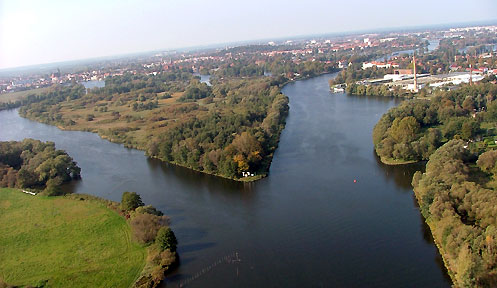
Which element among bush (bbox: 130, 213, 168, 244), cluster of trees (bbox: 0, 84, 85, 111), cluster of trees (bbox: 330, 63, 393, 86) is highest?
Result: cluster of trees (bbox: 0, 84, 85, 111)

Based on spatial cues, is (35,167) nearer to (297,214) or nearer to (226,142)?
(226,142)

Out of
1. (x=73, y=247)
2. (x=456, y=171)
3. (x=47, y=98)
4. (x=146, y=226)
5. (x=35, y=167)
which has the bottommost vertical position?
(x=73, y=247)

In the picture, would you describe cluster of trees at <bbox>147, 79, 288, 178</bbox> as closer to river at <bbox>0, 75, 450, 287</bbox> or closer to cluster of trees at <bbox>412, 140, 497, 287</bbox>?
river at <bbox>0, 75, 450, 287</bbox>

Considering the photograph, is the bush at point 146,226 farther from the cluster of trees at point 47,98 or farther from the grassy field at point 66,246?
the cluster of trees at point 47,98

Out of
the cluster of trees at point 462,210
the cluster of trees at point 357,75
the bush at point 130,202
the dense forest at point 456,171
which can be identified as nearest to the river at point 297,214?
the cluster of trees at point 462,210

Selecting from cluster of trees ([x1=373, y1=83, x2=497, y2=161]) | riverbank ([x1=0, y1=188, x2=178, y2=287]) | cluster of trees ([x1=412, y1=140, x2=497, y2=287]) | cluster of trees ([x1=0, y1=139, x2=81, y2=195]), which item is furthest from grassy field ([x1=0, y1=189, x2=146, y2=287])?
cluster of trees ([x1=373, y1=83, x2=497, y2=161])

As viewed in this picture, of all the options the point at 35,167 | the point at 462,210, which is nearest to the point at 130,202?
the point at 35,167
